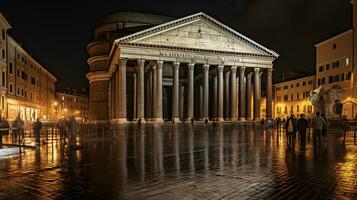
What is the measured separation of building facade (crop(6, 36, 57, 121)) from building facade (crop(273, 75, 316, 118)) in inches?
2236

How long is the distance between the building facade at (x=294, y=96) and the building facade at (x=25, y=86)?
5679 centimetres

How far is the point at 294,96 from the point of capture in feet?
258

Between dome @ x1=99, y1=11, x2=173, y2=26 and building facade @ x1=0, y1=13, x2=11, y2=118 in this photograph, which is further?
dome @ x1=99, y1=11, x2=173, y2=26

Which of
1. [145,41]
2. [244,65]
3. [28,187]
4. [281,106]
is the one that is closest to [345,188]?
[28,187]

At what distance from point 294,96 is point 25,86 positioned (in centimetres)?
6033

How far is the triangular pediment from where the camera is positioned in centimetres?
4347

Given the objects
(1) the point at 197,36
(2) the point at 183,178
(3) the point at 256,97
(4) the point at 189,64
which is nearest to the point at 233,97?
(3) the point at 256,97

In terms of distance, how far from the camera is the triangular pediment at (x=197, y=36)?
143 feet

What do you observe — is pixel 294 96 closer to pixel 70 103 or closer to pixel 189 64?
pixel 189 64

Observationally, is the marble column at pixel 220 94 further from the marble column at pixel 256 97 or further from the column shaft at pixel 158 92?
the column shaft at pixel 158 92

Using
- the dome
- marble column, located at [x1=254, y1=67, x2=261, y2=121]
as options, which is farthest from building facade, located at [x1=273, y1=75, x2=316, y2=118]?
the dome

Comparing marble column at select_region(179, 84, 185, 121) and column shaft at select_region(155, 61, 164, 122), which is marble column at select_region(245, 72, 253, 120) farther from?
column shaft at select_region(155, 61, 164, 122)

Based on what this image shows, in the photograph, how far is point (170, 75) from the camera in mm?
59156

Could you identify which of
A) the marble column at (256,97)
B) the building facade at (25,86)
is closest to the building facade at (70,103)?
the building facade at (25,86)
